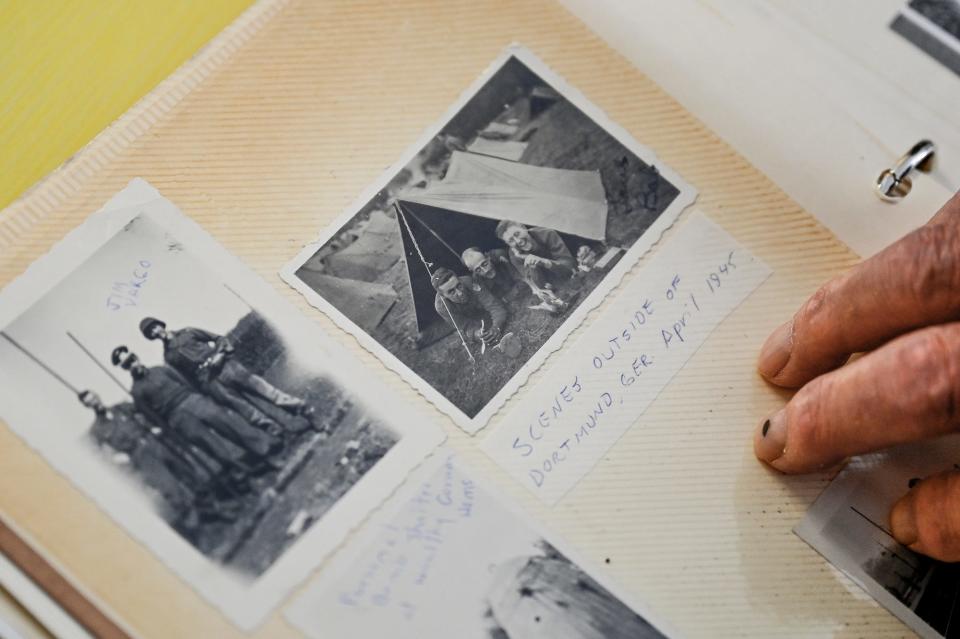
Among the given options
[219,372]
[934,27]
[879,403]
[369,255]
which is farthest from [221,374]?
[934,27]

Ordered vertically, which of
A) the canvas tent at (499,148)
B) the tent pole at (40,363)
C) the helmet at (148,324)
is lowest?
the tent pole at (40,363)

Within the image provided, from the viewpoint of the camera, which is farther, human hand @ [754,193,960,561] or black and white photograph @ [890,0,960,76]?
black and white photograph @ [890,0,960,76]

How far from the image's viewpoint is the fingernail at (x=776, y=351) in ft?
1.57

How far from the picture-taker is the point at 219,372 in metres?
0.46

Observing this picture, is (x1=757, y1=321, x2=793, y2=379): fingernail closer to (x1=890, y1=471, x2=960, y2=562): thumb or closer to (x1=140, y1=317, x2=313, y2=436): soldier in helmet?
(x1=890, y1=471, x2=960, y2=562): thumb

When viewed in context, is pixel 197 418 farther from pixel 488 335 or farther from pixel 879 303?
pixel 879 303

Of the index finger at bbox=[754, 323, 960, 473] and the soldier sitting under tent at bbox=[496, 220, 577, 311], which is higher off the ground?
the index finger at bbox=[754, 323, 960, 473]

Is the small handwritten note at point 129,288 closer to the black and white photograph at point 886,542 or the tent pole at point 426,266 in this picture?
the tent pole at point 426,266

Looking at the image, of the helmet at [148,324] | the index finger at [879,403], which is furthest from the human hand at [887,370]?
the helmet at [148,324]

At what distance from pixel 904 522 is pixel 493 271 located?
0.27m

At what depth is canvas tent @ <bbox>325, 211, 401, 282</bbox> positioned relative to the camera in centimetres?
49

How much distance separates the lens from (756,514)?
474 millimetres

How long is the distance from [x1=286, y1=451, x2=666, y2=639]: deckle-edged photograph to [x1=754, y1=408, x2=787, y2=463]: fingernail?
11 cm

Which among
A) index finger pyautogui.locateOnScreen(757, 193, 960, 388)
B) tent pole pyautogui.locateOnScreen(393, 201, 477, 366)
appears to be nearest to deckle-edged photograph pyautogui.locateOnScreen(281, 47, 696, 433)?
tent pole pyautogui.locateOnScreen(393, 201, 477, 366)
